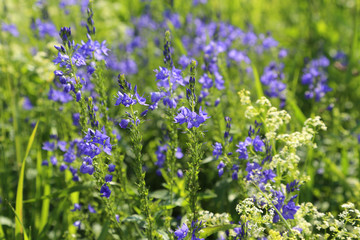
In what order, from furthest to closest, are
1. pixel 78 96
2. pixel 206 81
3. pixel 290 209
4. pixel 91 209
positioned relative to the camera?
1. pixel 206 81
2. pixel 91 209
3. pixel 290 209
4. pixel 78 96

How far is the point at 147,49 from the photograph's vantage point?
20.5ft

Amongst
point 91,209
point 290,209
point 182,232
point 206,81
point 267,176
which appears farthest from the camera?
point 206,81

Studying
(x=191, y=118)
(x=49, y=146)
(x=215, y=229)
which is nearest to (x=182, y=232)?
(x=215, y=229)

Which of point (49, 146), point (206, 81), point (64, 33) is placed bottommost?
point (49, 146)

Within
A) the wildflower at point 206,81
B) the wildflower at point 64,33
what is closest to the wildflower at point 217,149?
the wildflower at point 206,81

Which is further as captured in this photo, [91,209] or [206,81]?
[206,81]

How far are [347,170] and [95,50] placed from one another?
3034 mm

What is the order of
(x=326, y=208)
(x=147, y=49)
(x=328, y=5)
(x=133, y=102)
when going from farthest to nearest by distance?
1. (x=328, y=5)
2. (x=147, y=49)
3. (x=326, y=208)
4. (x=133, y=102)

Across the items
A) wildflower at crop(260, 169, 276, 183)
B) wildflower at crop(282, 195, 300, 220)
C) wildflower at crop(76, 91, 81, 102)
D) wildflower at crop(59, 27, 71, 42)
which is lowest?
wildflower at crop(282, 195, 300, 220)

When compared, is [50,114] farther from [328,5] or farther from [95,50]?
[328,5]

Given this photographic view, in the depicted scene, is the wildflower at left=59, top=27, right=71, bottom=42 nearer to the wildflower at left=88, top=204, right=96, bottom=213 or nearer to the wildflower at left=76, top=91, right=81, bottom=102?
the wildflower at left=76, top=91, right=81, bottom=102

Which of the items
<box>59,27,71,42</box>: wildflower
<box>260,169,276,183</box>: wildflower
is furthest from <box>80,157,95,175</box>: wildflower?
<box>260,169,276,183</box>: wildflower

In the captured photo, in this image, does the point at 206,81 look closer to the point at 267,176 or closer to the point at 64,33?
the point at 267,176

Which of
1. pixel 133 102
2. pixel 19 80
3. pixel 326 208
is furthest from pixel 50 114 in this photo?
pixel 326 208
